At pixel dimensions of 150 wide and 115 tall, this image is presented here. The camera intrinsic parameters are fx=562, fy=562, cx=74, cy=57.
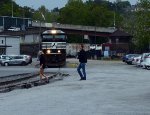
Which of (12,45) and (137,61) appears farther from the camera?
(12,45)

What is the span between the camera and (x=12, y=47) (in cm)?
10925

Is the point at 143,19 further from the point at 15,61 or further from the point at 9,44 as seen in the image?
the point at 9,44

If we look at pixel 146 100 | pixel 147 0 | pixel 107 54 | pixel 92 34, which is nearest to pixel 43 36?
pixel 147 0

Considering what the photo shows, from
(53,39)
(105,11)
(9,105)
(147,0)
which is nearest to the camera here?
(9,105)

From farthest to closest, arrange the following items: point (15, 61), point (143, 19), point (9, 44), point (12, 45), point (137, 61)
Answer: point (12, 45) < point (9, 44) < point (143, 19) < point (15, 61) < point (137, 61)

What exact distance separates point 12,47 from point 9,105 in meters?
92.7

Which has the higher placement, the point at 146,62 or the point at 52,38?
the point at 52,38

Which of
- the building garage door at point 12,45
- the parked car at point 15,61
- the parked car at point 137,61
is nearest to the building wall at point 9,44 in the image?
the building garage door at point 12,45

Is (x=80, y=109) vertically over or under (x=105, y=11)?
under

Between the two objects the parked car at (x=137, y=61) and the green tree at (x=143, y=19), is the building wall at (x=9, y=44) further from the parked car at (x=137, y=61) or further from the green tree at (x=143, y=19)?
the parked car at (x=137, y=61)

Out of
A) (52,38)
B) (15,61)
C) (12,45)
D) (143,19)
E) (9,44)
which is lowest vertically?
(15,61)

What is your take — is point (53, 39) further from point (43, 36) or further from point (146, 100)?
point (146, 100)

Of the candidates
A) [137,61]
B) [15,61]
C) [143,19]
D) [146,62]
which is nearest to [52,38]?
[146,62]

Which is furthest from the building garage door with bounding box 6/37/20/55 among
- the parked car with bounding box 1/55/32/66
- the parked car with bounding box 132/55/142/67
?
the parked car with bounding box 132/55/142/67
